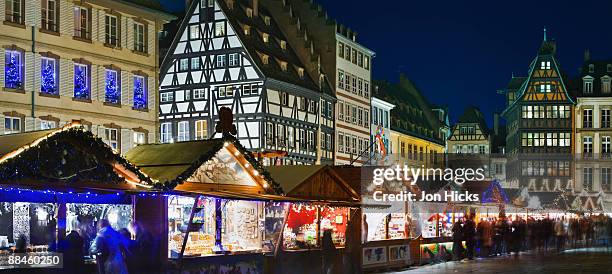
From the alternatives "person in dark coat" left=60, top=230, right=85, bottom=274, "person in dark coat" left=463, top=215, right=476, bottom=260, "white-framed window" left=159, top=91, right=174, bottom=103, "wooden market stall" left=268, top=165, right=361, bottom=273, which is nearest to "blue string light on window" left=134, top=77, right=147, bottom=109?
"wooden market stall" left=268, top=165, right=361, bottom=273

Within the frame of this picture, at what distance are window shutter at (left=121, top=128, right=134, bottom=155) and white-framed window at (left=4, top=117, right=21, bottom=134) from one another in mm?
5010

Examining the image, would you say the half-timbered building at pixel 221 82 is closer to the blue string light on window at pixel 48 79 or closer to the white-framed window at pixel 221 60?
the white-framed window at pixel 221 60

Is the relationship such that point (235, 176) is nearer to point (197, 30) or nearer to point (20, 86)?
point (20, 86)

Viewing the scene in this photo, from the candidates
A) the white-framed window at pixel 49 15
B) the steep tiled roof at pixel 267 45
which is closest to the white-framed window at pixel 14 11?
the white-framed window at pixel 49 15

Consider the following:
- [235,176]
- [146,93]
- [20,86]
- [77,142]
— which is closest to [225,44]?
[146,93]

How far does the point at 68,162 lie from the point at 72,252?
1.62 metres

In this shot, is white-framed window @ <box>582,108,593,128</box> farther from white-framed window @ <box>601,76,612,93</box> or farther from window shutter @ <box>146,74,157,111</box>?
window shutter @ <box>146,74,157,111</box>

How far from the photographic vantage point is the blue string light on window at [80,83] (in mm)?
34375

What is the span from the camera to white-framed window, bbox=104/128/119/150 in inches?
1407

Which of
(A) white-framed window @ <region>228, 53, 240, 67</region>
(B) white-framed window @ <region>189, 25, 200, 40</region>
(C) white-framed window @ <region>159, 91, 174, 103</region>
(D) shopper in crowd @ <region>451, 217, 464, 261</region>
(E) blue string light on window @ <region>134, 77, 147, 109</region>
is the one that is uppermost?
(B) white-framed window @ <region>189, 25, 200, 40</region>

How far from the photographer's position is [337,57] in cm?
6294

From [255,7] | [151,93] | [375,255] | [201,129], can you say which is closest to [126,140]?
[151,93]

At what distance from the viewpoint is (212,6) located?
51844 millimetres

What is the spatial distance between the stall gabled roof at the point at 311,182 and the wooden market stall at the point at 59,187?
621 cm
